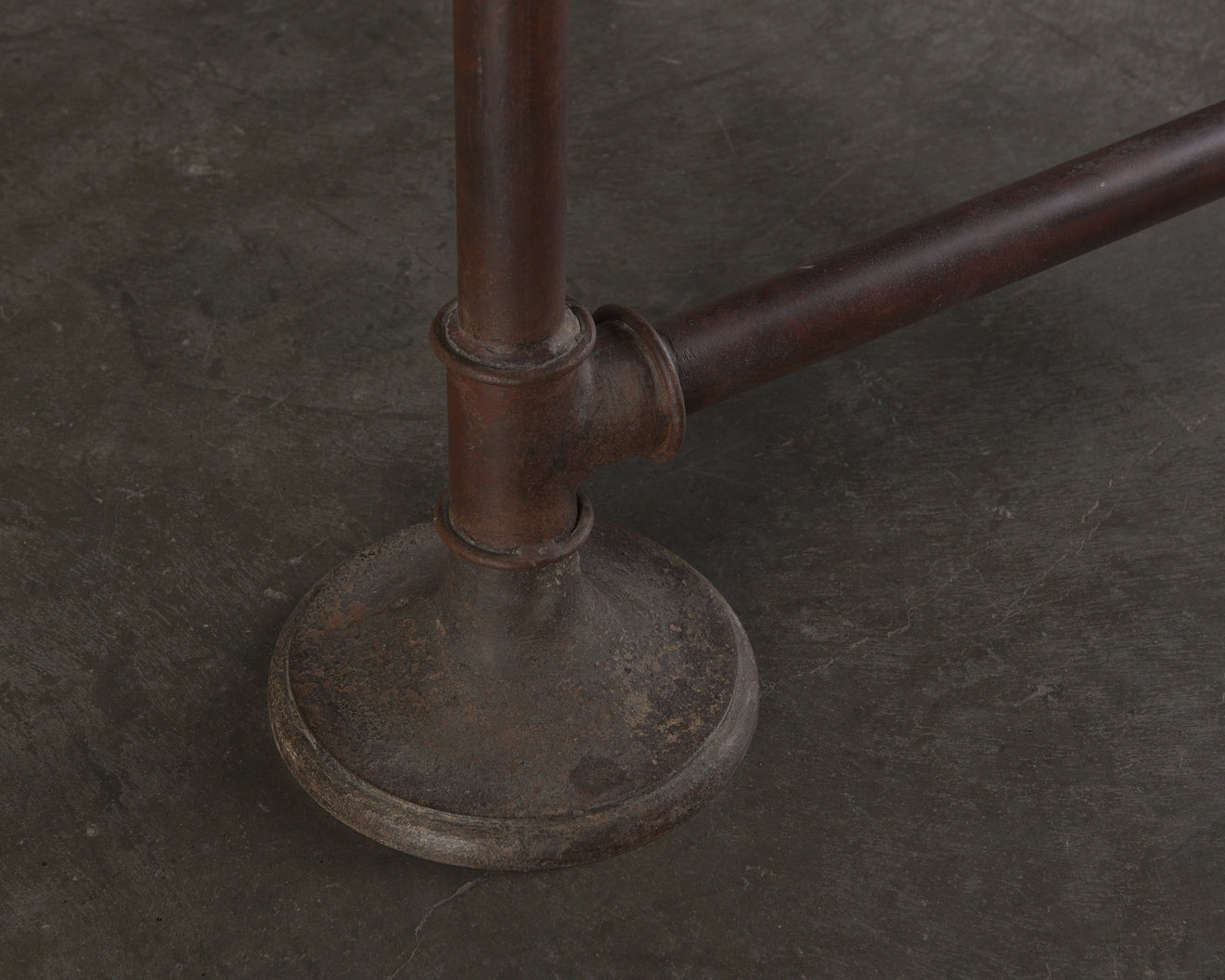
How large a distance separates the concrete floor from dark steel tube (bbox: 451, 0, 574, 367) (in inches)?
34.1

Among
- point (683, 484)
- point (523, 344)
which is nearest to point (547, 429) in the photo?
point (523, 344)

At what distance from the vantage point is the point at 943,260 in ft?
7.39

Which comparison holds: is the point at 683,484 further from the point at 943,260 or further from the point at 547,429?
the point at 547,429

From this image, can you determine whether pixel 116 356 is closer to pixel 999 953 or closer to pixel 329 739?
pixel 329 739

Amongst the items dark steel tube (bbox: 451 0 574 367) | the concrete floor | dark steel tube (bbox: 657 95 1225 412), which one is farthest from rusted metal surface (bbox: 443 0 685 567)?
the concrete floor

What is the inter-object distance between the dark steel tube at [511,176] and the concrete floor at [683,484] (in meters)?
0.87

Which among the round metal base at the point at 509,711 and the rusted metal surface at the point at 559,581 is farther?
the round metal base at the point at 509,711

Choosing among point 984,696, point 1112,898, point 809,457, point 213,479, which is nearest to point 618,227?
point 809,457

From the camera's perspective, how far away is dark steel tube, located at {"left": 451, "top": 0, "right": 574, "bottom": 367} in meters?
1.49

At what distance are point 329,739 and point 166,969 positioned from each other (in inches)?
15.6

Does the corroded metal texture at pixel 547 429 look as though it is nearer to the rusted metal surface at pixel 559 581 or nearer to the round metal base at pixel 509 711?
the rusted metal surface at pixel 559 581

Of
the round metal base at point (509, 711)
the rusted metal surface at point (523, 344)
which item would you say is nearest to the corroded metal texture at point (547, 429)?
the rusted metal surface at point (523, 344)

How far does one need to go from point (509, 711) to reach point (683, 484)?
2.58ft

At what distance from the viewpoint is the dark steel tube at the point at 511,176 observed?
1.49 meters
